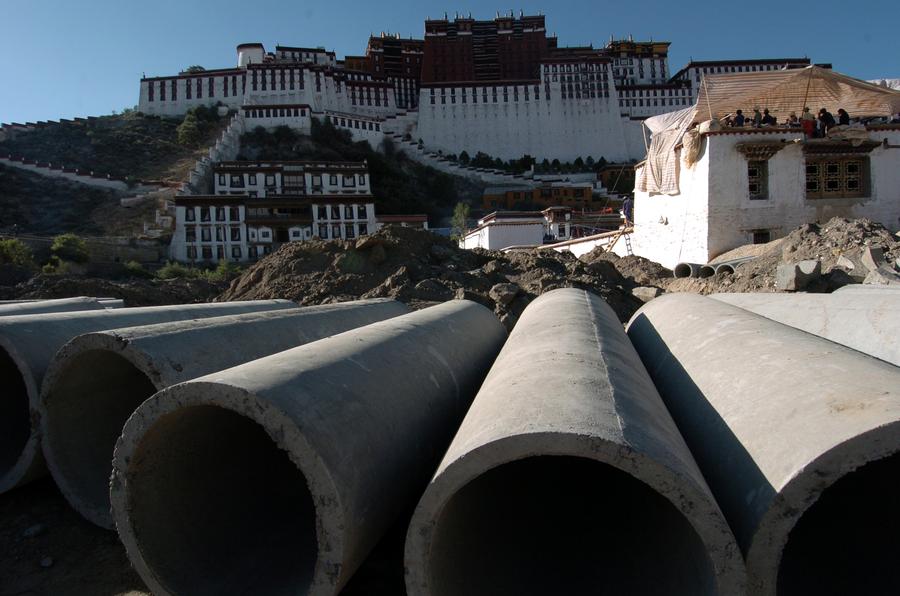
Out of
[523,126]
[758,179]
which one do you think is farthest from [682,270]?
[523,126]

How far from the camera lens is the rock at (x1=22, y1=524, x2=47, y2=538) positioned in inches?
141

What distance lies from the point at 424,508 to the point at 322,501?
399 mm

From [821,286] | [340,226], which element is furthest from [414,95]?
[821,286]

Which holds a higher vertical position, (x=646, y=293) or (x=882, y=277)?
(x=882, y=277)

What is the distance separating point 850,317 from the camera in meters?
4.81

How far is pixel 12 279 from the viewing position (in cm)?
1666

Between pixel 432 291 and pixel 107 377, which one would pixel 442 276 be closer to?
pixel 432 291

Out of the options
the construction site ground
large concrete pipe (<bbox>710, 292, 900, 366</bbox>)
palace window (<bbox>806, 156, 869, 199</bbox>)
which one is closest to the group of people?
palace window (<bbox>806, 156, 869, 199</bbox>)

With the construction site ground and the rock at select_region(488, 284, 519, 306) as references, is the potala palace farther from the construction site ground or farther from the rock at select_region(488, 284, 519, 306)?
the rock at select_region(488, 284, 519, 306)

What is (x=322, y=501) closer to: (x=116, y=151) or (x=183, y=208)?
(x=183, y=208)

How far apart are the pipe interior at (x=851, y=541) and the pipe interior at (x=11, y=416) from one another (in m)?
4.82

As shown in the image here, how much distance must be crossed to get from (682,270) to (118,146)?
56941 millimetres

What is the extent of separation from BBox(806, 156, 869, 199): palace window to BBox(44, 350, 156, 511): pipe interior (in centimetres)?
1895

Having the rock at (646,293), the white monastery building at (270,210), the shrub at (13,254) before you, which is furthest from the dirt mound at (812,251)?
the white monastery building at (270,210)
